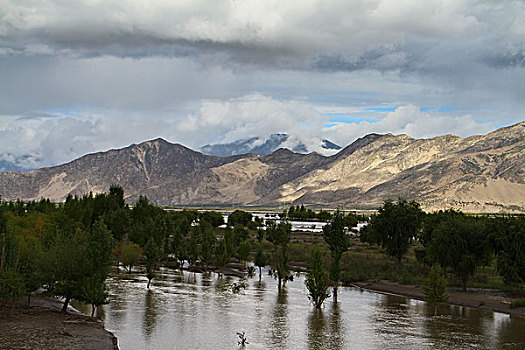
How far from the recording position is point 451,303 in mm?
55344

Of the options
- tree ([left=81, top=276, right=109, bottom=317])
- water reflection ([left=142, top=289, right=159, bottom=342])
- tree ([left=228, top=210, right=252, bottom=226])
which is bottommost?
water reflection ([left=142, top=289, right=159, bottom=342])

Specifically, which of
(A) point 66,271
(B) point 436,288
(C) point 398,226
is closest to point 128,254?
(A) point 66,271

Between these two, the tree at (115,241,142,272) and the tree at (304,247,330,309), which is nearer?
the tree at (304,247,330,309)

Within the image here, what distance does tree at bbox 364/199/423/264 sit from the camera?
77.5 m

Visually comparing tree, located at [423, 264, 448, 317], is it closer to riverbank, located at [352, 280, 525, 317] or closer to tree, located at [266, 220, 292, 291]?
riverbank, located at [352, 280, 525, 317]

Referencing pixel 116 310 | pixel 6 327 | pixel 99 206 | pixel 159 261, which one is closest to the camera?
pixel 6 327

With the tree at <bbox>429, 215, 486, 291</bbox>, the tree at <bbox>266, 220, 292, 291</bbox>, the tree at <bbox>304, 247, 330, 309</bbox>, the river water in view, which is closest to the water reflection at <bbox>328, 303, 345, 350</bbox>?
the river water

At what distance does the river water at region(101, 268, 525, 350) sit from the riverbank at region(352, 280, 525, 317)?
1.64 meters

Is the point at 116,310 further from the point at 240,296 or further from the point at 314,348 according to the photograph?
Answer: the point at 314,348

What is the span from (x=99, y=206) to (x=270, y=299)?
71518mm

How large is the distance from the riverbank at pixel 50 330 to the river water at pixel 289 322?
175cm

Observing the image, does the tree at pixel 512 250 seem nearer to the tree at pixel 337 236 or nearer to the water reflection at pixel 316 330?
the tree at pixel 337 236

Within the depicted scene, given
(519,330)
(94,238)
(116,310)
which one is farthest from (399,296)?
(94,238)

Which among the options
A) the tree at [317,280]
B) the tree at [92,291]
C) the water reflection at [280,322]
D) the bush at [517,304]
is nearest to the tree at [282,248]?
the water reflection at [280,322]
